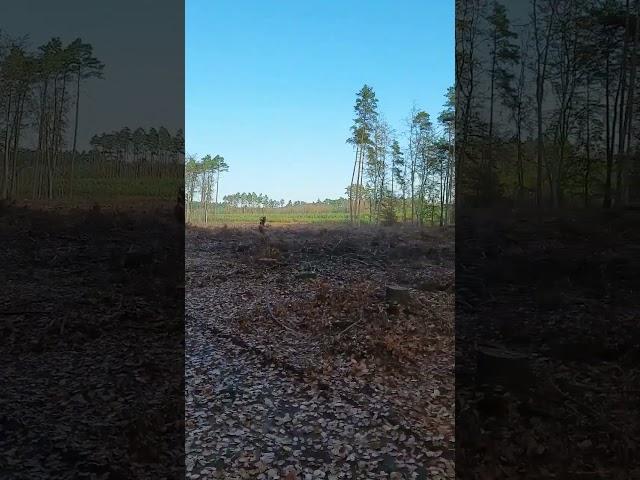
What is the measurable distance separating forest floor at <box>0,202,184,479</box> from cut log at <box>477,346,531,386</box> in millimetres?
1414

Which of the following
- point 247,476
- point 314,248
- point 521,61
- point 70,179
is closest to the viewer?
point 521,61

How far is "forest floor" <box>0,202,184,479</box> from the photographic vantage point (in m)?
2.01

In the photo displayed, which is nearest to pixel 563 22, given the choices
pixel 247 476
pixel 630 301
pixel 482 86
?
A: pixel 482 86

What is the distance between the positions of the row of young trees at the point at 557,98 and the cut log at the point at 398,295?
126 inches

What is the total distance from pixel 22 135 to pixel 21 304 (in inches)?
35.2

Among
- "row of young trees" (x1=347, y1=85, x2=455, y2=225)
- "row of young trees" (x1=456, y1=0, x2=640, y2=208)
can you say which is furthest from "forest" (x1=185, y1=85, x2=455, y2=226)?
"row of young trees" (x1=456, y1=0, x2=640, y2=208)

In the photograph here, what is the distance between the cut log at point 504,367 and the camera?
2039mm

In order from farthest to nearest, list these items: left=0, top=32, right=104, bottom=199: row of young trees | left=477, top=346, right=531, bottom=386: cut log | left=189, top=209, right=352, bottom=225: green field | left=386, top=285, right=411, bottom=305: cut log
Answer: left=189, top=209, right=352, bottom=225: green field, left=386, top=285, right=411, bottom=305: cut log, left=0, top=32, right=104, bottom=199: row of young trees, left=477, top=346, right=531, bottom=386: cut log

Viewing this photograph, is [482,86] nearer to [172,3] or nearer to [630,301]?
[630,301]

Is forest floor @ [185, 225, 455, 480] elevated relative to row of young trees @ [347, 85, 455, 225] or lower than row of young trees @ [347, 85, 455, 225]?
lower

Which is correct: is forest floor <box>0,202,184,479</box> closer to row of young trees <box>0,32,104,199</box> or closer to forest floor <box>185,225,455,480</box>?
row of young trees <box>0,32,104,199</box>

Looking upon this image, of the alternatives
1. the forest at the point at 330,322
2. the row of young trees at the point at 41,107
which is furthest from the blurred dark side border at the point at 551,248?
the row of young trees at the point at 41,107

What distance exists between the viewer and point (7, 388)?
2068 mm

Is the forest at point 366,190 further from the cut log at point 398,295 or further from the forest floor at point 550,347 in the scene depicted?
the forest floor at point 550,347
